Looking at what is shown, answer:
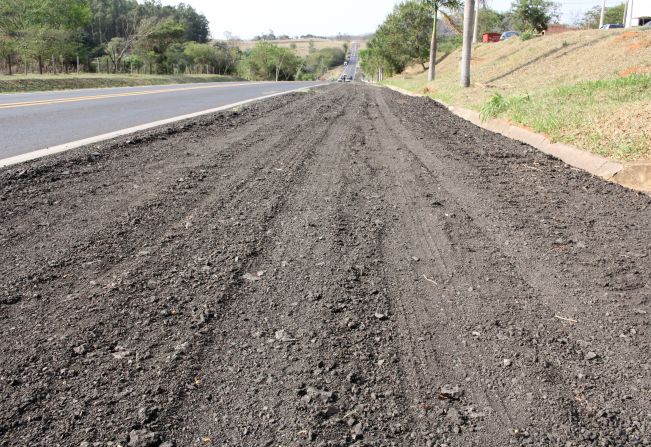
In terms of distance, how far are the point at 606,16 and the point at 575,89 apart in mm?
64189

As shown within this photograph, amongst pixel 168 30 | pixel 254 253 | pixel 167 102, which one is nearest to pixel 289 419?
pixel 254 253

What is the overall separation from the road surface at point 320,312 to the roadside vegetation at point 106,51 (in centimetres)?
2413

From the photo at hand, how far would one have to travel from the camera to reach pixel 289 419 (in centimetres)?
204

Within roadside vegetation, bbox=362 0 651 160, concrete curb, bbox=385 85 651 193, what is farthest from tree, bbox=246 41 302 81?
concrete curb, bbox=385 85 651 193

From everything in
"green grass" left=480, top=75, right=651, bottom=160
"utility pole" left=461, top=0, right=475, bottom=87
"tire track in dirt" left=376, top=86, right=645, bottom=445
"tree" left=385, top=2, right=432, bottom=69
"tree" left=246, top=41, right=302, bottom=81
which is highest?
"tree" left=246, top=41, right=302, bottom=81

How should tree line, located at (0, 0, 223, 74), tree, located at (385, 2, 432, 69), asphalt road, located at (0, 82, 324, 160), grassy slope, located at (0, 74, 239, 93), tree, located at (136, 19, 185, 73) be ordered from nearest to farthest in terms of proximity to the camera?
Answer: asphalt road, located at (0, 82, 324, 160)
grassy slope, located at (0, 74, 239, 93)
tree line, located at (0, 0, 223, 74)
tree, located at (385, 2, 432, 69)
tree, located at (136, 19, 185, 73)

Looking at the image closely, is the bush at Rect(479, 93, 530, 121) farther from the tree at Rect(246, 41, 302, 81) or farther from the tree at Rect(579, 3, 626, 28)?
the tree at Rect(246, 41, 302, 81)

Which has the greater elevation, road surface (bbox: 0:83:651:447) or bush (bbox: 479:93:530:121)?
bush (bbox: 479:93:530:121)

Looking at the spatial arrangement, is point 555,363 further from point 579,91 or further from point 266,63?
point 266,63

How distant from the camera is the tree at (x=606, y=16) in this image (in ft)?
208

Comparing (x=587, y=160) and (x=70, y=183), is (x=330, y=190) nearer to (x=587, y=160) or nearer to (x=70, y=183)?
(x=70, y=183)

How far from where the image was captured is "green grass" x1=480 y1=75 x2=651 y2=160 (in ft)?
22.6

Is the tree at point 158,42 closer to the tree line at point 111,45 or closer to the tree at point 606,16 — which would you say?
the tree line at point 111,45

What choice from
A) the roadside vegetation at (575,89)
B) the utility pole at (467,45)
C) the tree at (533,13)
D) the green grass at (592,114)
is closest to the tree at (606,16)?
the tree at (533,13)
